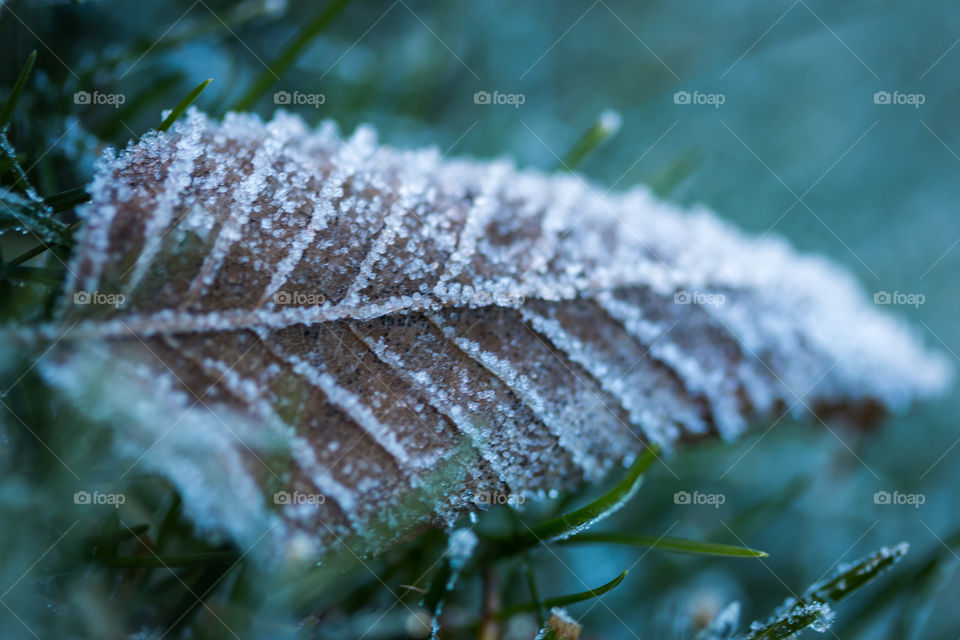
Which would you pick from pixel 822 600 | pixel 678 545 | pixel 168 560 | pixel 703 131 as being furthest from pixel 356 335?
pixel 703 131

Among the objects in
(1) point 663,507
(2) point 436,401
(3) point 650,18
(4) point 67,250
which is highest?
(3) point 650,18

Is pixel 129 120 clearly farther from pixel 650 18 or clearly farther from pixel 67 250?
pixel 650 18

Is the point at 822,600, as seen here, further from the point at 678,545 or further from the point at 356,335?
the point at 356,335

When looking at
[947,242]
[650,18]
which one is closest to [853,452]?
[947,242]

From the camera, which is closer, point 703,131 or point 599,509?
point 599,509

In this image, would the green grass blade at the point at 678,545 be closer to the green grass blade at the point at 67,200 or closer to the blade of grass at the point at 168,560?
the blade of grass at the point at 168,560

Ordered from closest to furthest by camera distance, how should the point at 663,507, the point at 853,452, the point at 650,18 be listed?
the point at 663,507 → the point at 853,452 → the point at 650,18
